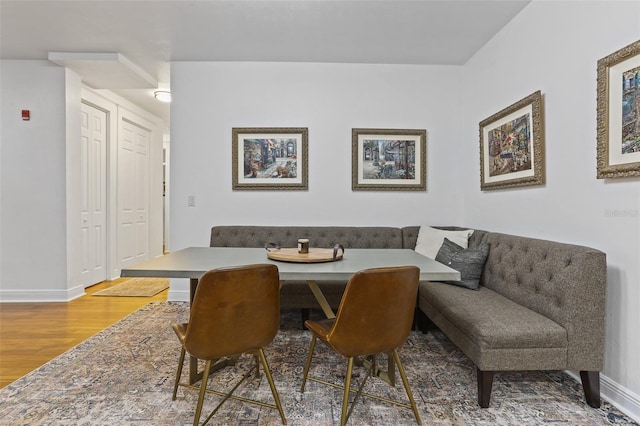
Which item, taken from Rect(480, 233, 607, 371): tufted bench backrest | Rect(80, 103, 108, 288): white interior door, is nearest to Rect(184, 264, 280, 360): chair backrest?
Rect(480, 233, 607, 371): tufted bench backrest

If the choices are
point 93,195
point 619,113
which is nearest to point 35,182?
point 93,195

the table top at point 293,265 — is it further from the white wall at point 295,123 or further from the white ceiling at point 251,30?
the white ceiling at point 251,30

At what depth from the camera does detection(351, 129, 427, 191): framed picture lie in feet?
11.9

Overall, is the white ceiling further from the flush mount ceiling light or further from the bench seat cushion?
the bench seat cushion

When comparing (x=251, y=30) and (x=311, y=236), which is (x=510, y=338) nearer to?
(x=311, y=236)

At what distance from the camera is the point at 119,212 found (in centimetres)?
491

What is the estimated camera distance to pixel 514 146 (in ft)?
8.79

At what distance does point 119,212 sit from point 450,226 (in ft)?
15.1

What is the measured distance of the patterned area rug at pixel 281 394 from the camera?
5.49 feet

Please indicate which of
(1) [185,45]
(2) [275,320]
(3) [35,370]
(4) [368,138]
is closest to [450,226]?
(4) [368,138]

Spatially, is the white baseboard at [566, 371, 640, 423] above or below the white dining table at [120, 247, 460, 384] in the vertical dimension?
below

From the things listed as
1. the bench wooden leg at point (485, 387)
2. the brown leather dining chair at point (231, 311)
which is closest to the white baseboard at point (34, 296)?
the brown leather dining chair at point (231, 311)

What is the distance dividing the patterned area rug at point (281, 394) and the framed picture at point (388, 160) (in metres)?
1.75

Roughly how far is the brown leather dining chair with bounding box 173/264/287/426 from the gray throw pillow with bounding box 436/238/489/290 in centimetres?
163
